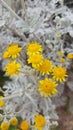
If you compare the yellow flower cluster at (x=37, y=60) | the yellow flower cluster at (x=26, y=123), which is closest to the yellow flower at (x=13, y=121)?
the yellow flower cluster at (x=26, y=123)

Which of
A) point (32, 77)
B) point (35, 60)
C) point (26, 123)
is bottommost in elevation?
point (26, 123)

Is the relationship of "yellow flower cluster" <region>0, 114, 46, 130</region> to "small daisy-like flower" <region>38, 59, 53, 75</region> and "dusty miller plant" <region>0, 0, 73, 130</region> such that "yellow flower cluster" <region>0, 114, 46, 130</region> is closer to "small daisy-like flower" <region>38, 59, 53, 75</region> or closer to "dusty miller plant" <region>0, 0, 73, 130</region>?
"dusty miller plant" <region>0, 0, 73, 130</region>

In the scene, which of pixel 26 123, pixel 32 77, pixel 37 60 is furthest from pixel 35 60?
pixel 26 123

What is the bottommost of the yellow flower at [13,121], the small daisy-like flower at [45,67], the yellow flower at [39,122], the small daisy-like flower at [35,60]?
the yellow flower at [13,121]

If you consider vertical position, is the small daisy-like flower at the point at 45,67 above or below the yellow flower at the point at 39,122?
above

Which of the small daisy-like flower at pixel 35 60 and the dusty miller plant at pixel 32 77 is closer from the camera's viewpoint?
the small daisy-like flower at pixel 35 60

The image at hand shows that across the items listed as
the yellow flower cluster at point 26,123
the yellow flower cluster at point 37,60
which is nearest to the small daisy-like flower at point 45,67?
the yellow flower cluster at point 37,60

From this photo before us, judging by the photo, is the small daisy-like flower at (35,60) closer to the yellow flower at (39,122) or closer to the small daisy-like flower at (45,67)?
the small daisy-like flower at (45,67)

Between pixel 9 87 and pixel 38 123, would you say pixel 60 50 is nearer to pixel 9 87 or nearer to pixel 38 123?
pixel 9 87

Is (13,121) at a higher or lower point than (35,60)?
lower

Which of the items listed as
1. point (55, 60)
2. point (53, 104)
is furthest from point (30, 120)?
point (55, 60)

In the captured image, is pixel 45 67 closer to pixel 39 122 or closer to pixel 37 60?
pixel 37 60
